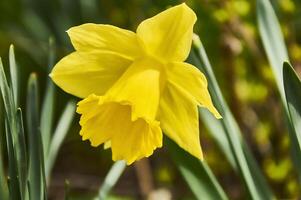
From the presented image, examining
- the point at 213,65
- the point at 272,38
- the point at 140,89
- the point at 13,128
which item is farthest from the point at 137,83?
the point at 213,65

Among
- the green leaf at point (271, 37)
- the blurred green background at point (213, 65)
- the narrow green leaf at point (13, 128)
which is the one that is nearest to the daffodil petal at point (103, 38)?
the narrow green leaf at point (13, 128)

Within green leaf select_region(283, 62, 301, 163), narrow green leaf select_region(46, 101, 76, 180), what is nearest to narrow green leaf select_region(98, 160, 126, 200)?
narrow green leaf select_region(46, 101, 76, 180)

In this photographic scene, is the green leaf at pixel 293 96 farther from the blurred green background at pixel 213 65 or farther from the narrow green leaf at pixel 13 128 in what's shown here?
the blurred green background at pixel 213 65

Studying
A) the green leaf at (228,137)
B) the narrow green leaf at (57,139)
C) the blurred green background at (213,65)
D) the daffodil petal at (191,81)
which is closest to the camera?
the daffodil petal at (191,81)

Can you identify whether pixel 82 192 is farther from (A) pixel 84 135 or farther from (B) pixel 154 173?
(A) pixel 84 135

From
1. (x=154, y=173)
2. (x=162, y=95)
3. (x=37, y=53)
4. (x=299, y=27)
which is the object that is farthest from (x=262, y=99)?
(x=162, y=95)

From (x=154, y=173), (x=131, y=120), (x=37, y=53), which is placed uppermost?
(x=131, y=120)
